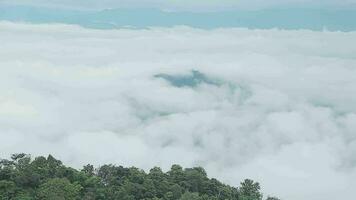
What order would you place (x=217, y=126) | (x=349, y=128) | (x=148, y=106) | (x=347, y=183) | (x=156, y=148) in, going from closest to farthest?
(x=347, y=183) < (x=156, y=148) < (x=217, y=126) < (x=349, y=128) < (x=148, y=106)

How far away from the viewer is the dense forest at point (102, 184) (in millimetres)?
28336

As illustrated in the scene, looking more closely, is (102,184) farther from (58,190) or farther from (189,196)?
(189,196)

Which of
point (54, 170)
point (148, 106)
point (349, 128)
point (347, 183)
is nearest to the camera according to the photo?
point (54, 170)

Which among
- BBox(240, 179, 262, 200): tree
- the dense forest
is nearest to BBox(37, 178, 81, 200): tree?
the dense forest

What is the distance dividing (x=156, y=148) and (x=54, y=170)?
48.1m

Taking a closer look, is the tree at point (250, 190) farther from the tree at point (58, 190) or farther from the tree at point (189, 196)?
the tree at point (58, 190)

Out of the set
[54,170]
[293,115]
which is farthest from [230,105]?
[54,170]

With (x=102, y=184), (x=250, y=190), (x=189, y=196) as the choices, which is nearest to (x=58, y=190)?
(x=102, y=184)

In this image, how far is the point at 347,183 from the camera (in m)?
71.4

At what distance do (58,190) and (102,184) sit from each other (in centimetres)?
390

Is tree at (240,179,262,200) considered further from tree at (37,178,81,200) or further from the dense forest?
tree at (37,178,81,200)

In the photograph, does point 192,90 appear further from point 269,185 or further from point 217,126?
point 269,185

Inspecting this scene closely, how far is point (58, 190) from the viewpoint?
1091 inches

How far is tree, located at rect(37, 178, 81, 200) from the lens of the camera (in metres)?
27.3
